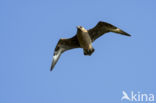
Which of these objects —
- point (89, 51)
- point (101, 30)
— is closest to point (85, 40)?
point (89, 51)

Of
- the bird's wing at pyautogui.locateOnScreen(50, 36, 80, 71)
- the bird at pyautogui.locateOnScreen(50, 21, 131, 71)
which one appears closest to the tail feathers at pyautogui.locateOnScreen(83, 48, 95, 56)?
the bird at pyautogui.locateOnScreen(50, 21, 131, 71)

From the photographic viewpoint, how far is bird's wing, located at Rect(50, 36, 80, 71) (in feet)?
70.1

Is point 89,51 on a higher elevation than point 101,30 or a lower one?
lower

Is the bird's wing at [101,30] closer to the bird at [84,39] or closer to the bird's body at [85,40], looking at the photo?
the bird at [84,39]

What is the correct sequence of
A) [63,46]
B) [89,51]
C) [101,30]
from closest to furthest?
[89,51] → [101,30] → [63,46]

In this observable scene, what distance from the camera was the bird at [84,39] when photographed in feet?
67.2

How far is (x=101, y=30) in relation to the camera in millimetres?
21172

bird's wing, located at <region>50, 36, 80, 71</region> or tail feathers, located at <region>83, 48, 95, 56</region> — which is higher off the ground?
bird's wing, located at <region>50, 36, 80, 71</region>

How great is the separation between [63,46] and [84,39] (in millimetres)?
1758

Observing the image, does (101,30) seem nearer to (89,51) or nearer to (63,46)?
(89,51)

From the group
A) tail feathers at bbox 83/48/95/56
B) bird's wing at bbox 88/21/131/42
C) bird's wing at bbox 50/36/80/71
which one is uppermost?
bird's wing at bbox 88/21/131/42

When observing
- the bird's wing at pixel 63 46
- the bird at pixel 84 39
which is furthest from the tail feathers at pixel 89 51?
the bird's wing at pixel 63 46

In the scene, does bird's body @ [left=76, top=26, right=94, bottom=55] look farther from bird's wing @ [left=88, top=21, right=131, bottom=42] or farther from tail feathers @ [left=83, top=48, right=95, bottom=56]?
bird's wing @ [left=88, top=21, right=131, bottom=42]

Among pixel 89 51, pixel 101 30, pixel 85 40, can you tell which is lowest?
pixel 89 51
